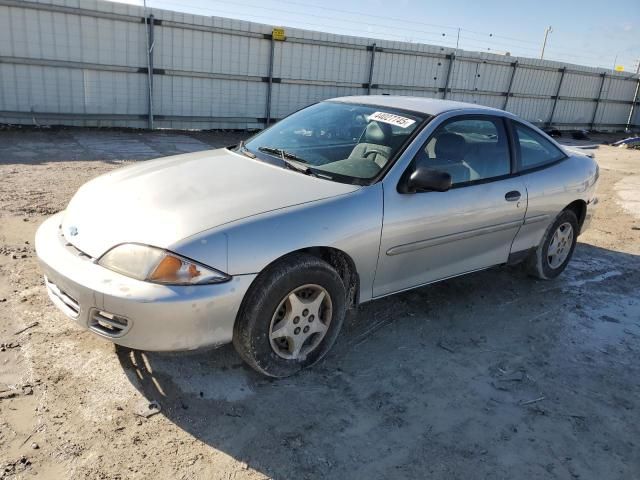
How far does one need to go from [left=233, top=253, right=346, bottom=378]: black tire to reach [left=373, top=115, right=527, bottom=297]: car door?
1.66ft

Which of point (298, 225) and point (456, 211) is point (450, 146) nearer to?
point (456, 211)

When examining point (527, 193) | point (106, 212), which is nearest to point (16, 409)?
point (106, 212)

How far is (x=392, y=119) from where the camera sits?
3.82 meters

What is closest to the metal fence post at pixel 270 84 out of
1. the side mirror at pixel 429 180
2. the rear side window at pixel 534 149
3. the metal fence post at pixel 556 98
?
the rear side window at pixel 534 149

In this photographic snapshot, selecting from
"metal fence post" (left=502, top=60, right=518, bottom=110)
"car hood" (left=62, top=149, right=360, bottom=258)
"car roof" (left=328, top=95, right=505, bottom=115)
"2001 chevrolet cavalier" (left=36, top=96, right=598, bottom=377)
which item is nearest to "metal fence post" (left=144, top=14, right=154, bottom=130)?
"2001 chevrolet cavalier" (left=36, top=96, right=598, bottom=377)

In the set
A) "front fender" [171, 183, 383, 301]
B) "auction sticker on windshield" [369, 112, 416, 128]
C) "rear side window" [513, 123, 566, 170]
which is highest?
"auction sticker on windshield" [369, 112, 416, 128]

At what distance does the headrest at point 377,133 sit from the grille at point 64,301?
2.15 metres

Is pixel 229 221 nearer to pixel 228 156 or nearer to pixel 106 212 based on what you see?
pixel 106 212

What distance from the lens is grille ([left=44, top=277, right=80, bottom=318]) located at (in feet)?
8.97

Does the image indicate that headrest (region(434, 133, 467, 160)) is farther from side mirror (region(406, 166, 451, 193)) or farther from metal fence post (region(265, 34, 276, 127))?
metal fence post (region(265, 34, 276, 127))

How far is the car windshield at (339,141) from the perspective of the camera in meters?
3.48

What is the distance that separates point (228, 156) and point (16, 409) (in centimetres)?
211

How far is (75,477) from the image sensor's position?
89.3 inches

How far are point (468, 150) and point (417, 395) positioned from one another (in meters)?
1.88
